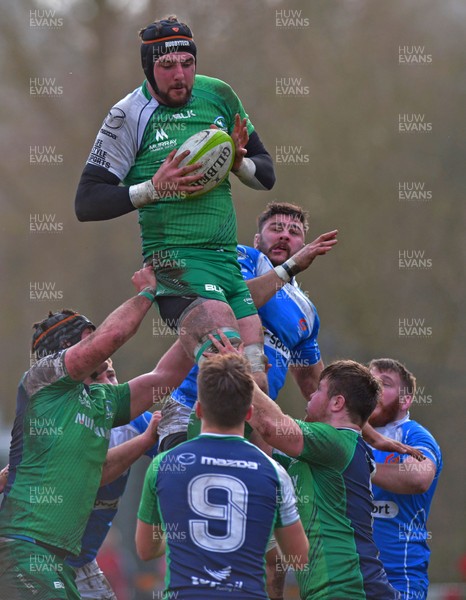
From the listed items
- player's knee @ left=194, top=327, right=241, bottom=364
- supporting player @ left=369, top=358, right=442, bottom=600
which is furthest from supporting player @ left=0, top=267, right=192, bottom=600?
supporting player @ left=369, top=358, right=442, bottom=600

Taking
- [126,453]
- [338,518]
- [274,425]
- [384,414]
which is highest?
[274,425]

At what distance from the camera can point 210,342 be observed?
608 centimetres

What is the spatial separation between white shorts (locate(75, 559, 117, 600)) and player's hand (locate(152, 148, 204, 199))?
3.01 m

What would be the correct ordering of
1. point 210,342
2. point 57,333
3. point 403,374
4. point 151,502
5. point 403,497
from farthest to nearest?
point 403,374
point 403,497
point 57,333
point 210,342
point 151,502

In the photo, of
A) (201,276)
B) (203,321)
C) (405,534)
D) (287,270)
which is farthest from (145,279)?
(405,534)

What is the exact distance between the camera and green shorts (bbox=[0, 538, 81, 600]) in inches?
248

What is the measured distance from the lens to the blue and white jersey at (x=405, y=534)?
7.75 metres

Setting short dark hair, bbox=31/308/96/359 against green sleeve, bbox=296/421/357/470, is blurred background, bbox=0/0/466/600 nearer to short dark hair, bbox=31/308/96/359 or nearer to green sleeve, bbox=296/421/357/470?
short dark hair, bbox=31/308/96/359

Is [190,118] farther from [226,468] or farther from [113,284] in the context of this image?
[113,284]

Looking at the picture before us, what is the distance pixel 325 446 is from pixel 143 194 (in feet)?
5.86

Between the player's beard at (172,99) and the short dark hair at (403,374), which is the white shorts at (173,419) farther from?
the player's beard at (172,99)

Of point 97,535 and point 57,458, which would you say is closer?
point 57,458

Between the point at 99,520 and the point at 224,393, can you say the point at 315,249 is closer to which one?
the point at 224,393

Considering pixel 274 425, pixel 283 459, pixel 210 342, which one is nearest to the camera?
pixel 274 425
